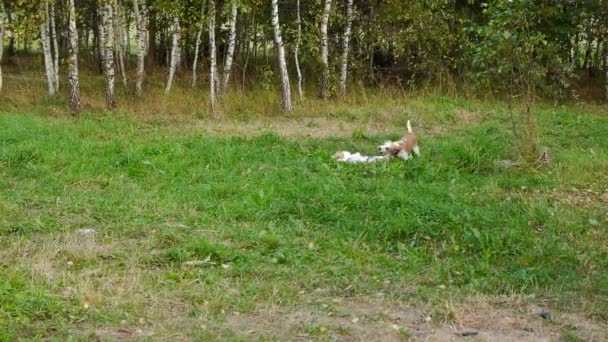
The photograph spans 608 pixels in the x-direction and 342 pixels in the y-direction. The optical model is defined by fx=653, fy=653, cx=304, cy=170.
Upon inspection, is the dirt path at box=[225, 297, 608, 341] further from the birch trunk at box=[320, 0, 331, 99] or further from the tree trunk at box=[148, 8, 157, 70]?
the tree trunk at box=[148, 8, 157, 70]

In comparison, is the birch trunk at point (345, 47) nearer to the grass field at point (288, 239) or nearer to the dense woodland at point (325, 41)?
the dense woodland at point (325, 41)

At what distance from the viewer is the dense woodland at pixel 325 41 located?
43.7 feet

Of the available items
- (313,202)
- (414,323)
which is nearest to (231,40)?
(313,202)

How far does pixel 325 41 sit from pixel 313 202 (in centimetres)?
837

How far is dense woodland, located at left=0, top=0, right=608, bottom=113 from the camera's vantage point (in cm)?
1332

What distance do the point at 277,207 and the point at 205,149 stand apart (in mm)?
2884

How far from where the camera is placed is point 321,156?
29.8ft

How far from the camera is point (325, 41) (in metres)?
14.7

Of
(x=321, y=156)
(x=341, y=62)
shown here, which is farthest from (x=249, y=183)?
(x=341, y=62)

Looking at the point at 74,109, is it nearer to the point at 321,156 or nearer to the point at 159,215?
the point at 321,156

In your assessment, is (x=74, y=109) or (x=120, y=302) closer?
(x=120, y=302)

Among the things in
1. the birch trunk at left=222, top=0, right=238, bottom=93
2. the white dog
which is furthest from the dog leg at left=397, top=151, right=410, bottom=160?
the birch trunk at left=222, top=0, right=238, bottom=93

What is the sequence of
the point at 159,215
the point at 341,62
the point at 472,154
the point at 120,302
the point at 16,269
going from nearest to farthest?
the point at 120,302 < the point at 16,269 < the point at 159,215 < the point at 472,154 < the point at 341,62

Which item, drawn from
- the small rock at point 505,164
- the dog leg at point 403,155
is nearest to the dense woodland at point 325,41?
the small rock at point 505,164
